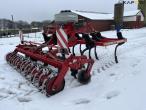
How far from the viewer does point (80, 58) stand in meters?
5.90

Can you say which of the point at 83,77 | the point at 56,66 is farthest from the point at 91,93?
the point at 56,66

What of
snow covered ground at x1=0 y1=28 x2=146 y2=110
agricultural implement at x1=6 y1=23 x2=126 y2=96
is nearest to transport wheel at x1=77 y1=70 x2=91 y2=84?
agricultural implement at x1=6 y1=23 x2=126 y2=96

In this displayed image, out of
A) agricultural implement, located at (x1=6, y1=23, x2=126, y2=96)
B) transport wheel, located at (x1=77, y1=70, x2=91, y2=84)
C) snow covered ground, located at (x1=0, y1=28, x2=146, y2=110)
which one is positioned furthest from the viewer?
transport wheel, located at (x1=77, y1=70, x2=91, y2=84)

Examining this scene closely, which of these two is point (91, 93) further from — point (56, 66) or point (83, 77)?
point (56, 66)

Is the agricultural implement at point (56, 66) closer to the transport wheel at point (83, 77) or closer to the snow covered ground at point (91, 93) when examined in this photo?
the transport wheel at point (83, 77)

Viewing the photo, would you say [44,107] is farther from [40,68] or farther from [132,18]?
[132,18]

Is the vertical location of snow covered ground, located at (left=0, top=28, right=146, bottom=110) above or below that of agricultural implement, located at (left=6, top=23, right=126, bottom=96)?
below

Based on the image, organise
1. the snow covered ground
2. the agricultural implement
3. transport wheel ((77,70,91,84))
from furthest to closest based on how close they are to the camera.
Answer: transport wheel ((77,70,91,84))
the agricultural implement
the snow covered ground

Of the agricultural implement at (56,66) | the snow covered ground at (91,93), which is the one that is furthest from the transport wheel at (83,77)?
the snow covered ground at (91,93)

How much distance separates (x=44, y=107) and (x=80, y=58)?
157 centimetres

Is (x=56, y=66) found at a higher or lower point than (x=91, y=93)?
higher

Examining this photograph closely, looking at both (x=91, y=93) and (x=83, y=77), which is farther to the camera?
(x=83, y=77)

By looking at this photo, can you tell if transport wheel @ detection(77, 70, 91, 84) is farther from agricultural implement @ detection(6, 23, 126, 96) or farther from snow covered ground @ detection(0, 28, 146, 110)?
snow covered ground @ detection(0, 28, 146, 110)

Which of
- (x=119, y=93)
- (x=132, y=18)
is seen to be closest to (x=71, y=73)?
(x=119, y=93)
